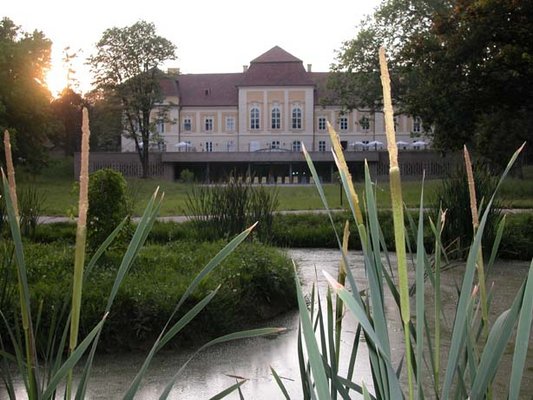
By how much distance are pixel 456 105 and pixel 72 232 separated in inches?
448

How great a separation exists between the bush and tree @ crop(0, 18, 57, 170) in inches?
1130

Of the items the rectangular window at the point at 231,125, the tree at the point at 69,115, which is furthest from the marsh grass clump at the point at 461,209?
the rectangular window at the point at 231,125

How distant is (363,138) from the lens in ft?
195

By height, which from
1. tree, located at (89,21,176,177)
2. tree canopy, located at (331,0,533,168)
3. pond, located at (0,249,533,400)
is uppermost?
tree, located at (89,21,176,177)

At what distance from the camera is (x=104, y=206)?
6.04m

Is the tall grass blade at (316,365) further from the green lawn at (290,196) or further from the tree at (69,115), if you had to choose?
the tree at (69,115)

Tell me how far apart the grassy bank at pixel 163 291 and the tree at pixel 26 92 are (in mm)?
29419

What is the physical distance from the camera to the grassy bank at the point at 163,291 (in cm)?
403

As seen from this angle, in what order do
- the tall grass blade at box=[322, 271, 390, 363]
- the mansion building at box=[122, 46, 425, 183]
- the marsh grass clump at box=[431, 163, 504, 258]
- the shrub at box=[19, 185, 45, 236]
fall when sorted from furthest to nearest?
the mansion building at box=[122, 46, 425, 183]
the shrub at box=[19, 185, 45, 236]
the marsh grass clump at box=[431, 163, 504, 258]
the tall grass blade at box=[322, 271, 390, 363]

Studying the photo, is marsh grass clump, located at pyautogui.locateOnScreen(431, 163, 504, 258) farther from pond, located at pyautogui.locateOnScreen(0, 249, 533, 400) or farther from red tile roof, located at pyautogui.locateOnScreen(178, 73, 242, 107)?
red tile roof, located at pyautogui.locateOnScreen(178, 73, 242, 107)

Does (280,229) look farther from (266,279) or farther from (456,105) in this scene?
(456,105)

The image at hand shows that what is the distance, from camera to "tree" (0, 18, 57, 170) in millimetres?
33750

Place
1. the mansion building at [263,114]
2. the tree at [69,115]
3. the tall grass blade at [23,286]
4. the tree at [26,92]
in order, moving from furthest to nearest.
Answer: the mansion building at [263,114], the tree at [69,115], the tree at [26,92], the tall grass blade at [23,286]

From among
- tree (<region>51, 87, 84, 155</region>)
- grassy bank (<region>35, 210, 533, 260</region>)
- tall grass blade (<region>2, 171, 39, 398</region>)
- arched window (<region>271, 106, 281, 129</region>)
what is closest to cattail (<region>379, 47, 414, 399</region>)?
tall grass blade (<region>2, 171, 39, 398</region>)
